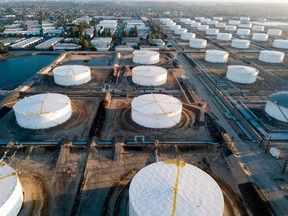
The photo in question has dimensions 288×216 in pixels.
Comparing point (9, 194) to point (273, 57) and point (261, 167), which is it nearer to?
point (261, 167)

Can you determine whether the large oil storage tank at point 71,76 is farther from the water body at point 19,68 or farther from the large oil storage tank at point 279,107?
the large oil storage tank at point 279,107

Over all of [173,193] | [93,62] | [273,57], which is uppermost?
[273,57]

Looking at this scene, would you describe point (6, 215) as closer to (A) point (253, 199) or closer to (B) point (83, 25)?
(A) point (253, 199)

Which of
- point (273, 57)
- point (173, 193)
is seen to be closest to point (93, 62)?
point (273, 57)

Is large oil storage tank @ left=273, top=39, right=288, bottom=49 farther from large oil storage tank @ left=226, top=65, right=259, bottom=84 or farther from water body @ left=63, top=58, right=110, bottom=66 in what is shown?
water body @ left=63, top=58, right=110, bottom=66

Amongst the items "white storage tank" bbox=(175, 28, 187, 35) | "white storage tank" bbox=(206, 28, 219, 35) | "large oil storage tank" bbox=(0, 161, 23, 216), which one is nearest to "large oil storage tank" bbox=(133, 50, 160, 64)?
"large oil storage tank" bbox=(0, 161, 23, 216)

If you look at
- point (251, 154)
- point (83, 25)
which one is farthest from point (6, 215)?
point (83, 25)

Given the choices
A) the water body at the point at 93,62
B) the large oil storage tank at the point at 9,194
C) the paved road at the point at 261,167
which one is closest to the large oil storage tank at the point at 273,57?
the paved road at the point at 261,167
